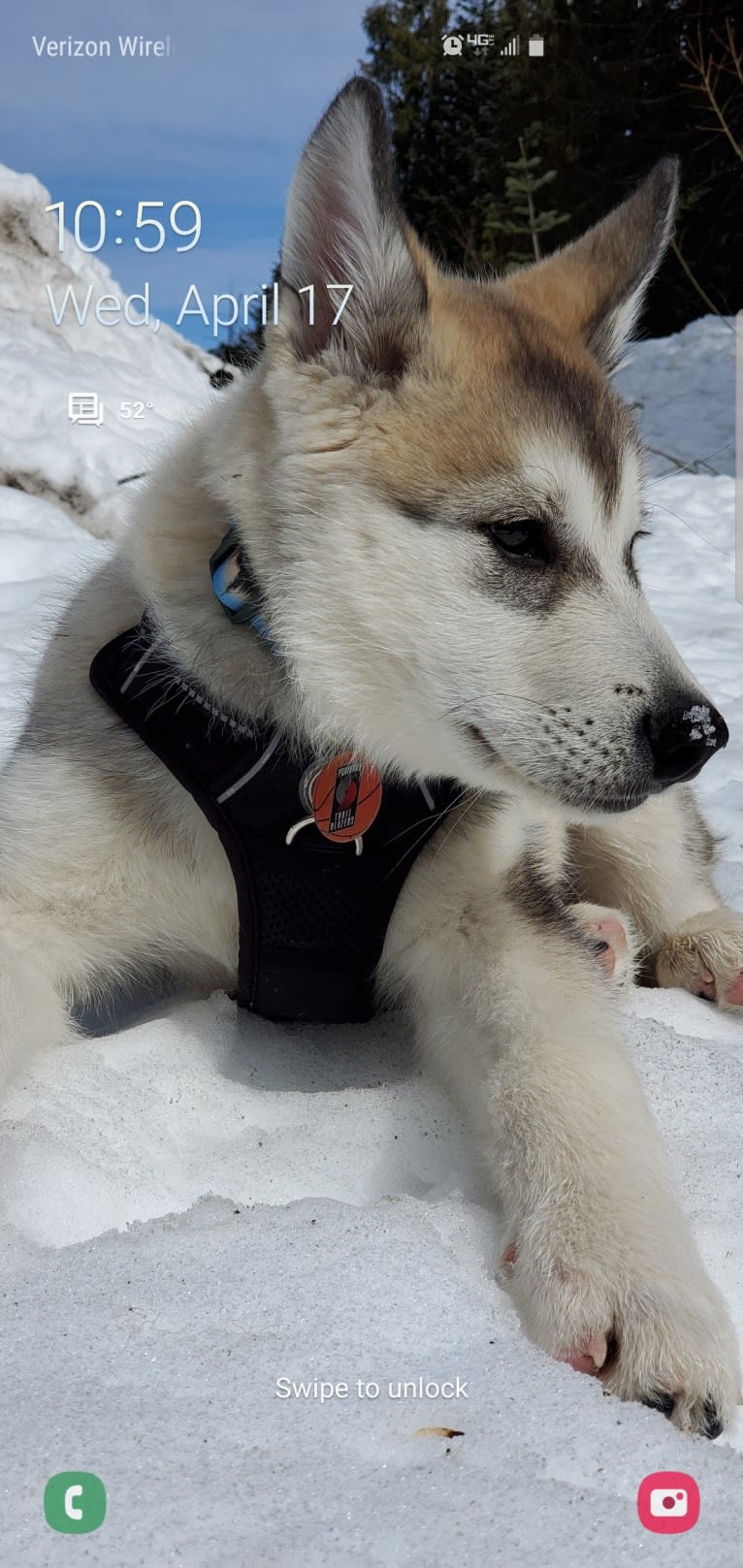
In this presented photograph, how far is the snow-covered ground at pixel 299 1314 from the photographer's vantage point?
1.33 metres

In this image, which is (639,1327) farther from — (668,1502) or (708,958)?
(708,958)

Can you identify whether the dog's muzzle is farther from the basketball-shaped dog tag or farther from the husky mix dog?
the basketball-shaped dog tag

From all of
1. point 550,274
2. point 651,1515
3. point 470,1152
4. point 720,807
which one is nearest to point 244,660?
point 470,1152

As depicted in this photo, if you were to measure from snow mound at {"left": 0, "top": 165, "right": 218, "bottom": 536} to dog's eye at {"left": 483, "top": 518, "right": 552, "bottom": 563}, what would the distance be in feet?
13.2

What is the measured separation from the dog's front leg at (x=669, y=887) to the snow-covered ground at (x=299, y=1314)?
0.15 meters

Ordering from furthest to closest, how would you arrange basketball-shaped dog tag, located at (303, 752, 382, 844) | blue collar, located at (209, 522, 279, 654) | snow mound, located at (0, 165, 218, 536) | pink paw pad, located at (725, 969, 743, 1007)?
snow mound, located at (0, 165, 218, 536), pink paw pad, located at (725, 969, 743, 1007), basketball-shaped dog tag, located at (303, 752, 382, 844), blue collar, located at (209, 522, 279, 654)

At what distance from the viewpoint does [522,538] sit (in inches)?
87.4

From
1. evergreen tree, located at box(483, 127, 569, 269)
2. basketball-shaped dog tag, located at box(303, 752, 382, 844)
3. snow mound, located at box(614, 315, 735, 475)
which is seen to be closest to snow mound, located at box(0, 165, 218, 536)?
evergreen tree, located at box(483, 127, 569, 269)

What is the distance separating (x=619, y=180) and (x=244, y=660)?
11.7 metres

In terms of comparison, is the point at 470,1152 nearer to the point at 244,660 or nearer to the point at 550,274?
the point at 244,660

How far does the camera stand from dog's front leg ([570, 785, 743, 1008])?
3041 mm

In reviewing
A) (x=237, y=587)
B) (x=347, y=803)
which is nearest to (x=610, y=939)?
(x=347, y=803)

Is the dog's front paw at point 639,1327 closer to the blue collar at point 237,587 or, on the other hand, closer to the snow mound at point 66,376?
the blue collar at point 237,587

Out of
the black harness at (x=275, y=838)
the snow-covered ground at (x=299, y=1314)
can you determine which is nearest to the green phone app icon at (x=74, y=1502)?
the snow-covered ground at (x=299, y=1314)
